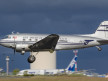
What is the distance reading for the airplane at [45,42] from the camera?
45250mm

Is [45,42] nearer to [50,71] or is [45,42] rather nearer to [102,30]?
[102,30]

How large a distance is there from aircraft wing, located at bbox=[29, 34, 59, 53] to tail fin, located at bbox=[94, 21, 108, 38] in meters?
9.56

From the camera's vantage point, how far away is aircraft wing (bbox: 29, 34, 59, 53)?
4471 centimetres

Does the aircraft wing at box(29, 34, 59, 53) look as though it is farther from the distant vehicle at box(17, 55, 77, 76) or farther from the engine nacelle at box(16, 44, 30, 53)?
the distant vehicle at box(17, 55, 77, 76)

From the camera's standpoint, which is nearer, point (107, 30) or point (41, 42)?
point (41, 42)

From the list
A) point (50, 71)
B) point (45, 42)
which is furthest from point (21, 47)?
point (50, 71)

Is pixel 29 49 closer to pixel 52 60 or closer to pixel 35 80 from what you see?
pixel 35 80

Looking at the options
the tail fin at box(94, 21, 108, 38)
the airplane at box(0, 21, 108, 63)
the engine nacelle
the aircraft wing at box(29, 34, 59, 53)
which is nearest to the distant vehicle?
the tail fin at box(94, 21, 108, 38)

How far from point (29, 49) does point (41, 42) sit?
2.04 metres

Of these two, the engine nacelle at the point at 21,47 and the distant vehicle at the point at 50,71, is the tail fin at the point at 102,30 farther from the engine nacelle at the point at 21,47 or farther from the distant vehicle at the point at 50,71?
the distant vehicle at the point at 50,71

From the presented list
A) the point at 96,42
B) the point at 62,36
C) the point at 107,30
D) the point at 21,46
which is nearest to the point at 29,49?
the point at 21,46

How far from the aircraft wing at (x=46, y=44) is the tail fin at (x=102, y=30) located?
31.4 ft

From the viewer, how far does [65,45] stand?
48031 mm

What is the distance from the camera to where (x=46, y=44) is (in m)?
46.2
